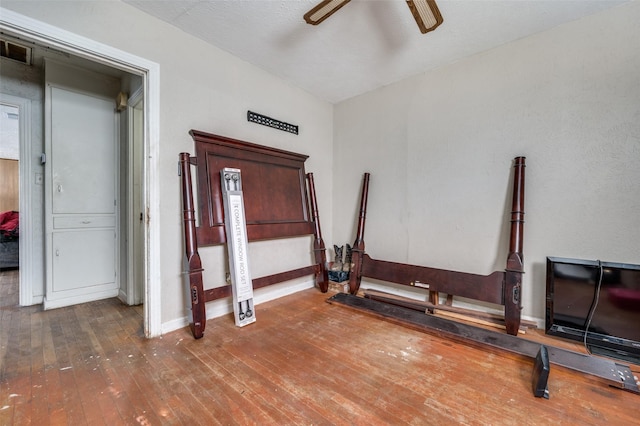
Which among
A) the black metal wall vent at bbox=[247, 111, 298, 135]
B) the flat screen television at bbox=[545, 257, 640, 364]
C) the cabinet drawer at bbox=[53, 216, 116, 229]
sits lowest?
the flat screen television at bbox=[545, 257, 640, 364]

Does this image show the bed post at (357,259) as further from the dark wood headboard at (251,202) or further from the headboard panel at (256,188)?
the headboard panel at (256,188)

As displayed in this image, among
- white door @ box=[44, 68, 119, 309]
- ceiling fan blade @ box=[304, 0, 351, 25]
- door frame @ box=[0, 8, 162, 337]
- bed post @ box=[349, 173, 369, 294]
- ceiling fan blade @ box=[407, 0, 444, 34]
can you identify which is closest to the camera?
ceiling fan blade @ box=[407, 0, 444, 34]

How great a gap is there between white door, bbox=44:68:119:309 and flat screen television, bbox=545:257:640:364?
457 centimetres

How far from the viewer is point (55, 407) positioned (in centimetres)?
139

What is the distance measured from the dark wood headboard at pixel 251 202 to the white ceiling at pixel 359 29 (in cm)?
94

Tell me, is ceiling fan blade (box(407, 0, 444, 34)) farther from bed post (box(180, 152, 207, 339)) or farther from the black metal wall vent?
bed post (box(180, 152, 207, 339))

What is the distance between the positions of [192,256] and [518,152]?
3086 mm

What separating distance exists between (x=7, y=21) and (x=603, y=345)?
4.65 meters

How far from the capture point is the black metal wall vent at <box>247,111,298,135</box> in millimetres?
2906

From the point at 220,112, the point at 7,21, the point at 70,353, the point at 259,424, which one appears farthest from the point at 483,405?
the point at 7,21

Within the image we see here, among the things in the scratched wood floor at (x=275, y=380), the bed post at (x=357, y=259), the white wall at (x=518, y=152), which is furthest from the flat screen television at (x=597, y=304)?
the bed post at (x=357, y=259)

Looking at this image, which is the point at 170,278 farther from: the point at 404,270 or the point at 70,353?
the point at 404,270

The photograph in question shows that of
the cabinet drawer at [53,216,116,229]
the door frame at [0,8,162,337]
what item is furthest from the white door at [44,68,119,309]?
the door frame at [0,8,162,337]

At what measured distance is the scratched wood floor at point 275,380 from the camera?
4.43ft
